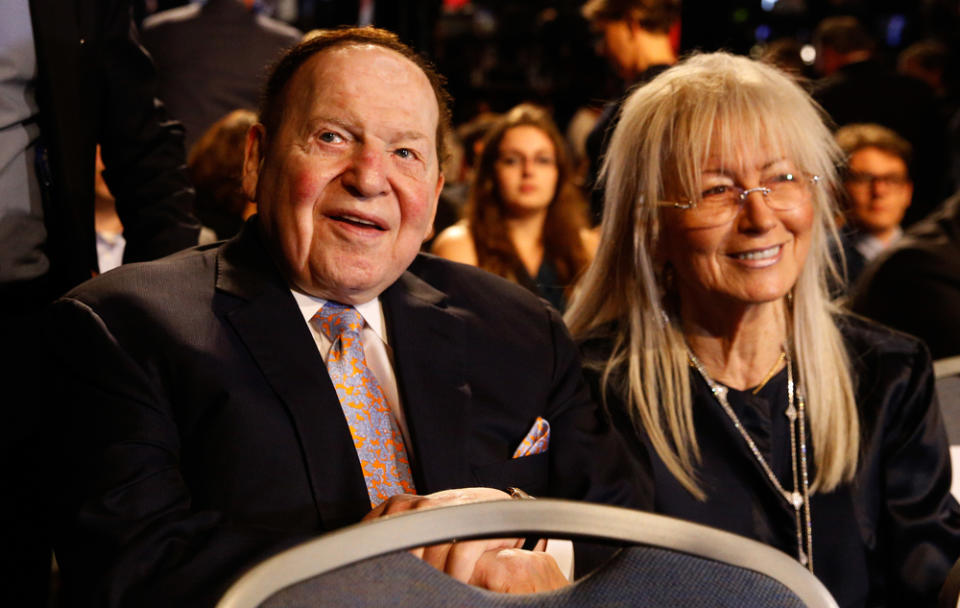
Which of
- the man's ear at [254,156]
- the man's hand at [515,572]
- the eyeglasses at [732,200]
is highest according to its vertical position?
the man's ear at [254,156]

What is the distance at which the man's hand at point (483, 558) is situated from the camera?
1.52m

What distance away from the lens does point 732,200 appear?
2.11 metres

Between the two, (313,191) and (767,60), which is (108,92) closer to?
(313,191)

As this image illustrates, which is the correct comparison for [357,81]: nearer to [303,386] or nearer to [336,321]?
[336,321]

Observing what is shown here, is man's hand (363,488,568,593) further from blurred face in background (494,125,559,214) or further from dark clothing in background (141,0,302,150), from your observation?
blurred face in background (494,125,559,214)

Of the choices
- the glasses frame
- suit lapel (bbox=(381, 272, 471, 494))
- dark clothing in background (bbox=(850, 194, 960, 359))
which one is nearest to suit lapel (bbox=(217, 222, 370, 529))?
suit lapel (bbox=(381, 272, 471, 494))

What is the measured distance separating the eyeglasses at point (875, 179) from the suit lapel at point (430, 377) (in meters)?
3.38

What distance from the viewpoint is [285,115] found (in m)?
1.82

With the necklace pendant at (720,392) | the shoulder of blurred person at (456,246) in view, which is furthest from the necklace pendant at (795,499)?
the shoulder of blurred person at (456,246)

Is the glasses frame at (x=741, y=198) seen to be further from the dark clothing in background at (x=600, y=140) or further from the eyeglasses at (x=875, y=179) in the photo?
the eyeglasses at (x=875, y=179)

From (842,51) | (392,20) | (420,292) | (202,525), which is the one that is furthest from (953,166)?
(202,525)

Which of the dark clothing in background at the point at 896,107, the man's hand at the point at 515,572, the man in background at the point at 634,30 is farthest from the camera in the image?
the dark clothing in background at the point at 896,107

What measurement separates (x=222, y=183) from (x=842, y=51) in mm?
3831

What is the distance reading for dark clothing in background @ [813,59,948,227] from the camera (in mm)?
5695
